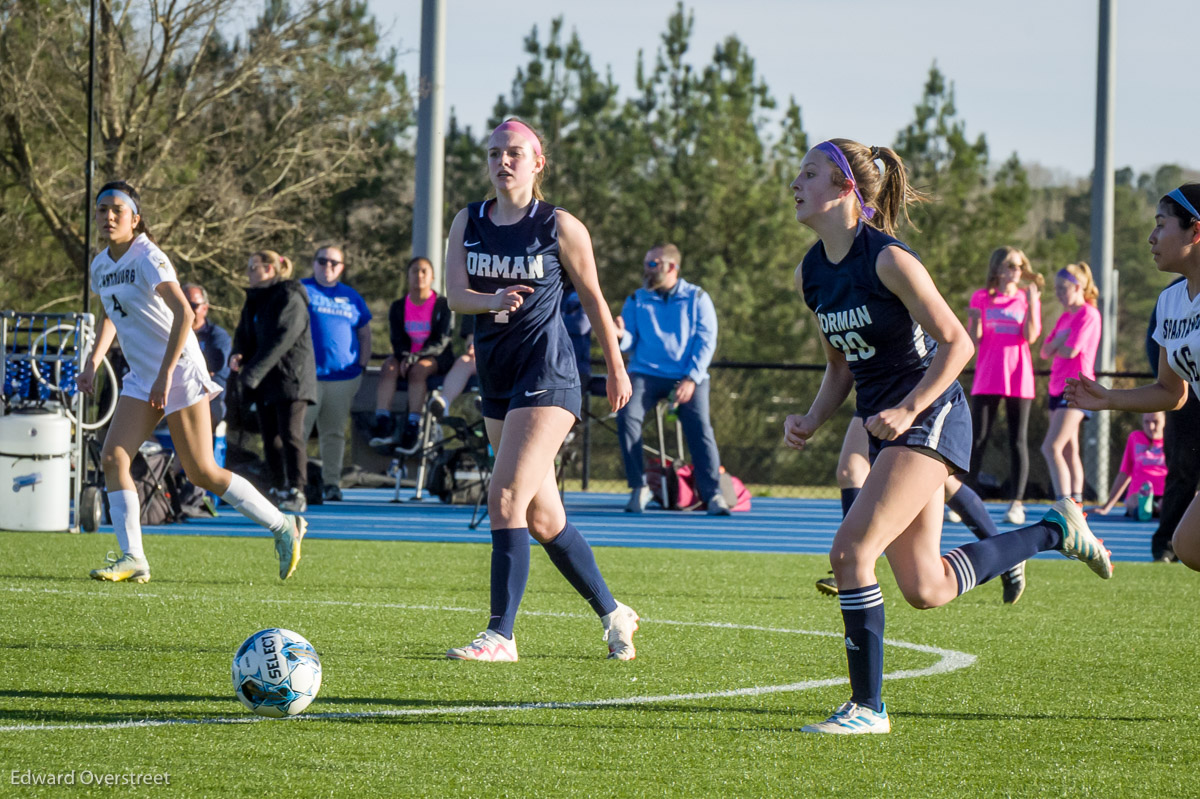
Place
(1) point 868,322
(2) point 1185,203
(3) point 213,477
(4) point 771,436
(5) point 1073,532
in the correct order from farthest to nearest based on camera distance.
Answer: (4) point 771,436 → (3) point 213,477 → (5) point 1073,532 → (2) point 1185,203 → (1) point 868,322

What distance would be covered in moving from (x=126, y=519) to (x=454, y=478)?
6.54 metres

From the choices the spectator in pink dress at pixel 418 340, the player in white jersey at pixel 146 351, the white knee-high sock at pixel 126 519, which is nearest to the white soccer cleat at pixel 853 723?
the player in white jersey at pixel 146 351

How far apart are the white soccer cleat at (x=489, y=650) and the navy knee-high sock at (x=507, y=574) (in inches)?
1.2

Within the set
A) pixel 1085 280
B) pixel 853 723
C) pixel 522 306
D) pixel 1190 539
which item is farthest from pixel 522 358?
pixel 1085 280

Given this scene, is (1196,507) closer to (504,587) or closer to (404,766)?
(504,587)

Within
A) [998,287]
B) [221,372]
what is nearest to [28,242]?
[221,372]

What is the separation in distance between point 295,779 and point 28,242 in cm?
2276

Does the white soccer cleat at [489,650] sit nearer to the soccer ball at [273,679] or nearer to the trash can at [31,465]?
the soccer ball at [273,679]

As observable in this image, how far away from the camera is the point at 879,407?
4.76m

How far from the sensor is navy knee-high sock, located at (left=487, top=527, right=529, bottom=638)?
18.4 ft

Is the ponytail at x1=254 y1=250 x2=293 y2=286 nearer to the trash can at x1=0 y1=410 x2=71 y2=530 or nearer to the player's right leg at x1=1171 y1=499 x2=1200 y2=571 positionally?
the trash can at x1=0 y1=410 x2=71 y2=530

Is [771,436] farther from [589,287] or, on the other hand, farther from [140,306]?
[589,287]

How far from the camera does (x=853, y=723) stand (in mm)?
4367

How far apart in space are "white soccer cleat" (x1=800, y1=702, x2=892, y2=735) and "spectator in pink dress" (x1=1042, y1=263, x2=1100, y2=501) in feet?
24.9
